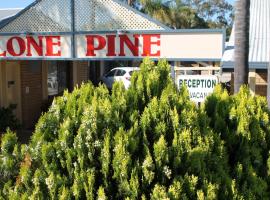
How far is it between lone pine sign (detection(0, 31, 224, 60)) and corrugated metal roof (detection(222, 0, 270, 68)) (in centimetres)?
218

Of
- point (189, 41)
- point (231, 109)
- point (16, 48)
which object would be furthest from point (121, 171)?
point (16, 48)

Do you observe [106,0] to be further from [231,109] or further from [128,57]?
[231,109]

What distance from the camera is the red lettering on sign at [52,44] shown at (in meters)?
8.74

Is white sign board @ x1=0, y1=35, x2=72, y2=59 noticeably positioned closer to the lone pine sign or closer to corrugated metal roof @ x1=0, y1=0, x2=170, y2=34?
the lone pine sign

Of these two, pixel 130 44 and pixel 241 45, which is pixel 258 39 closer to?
pixel 130 44

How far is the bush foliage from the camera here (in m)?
3.06

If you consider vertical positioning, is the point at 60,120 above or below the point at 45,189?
above

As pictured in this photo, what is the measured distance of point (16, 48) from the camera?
915 cm

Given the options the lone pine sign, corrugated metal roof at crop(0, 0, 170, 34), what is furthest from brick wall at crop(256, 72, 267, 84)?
corrugated metal roof at crop(0, 0, 170, 34)

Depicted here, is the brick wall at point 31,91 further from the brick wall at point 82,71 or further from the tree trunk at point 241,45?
the tree trunk at point 241,45

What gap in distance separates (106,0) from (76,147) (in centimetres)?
A: 591

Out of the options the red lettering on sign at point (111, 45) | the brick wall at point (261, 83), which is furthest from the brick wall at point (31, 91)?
the brick wall at point (261, 83)

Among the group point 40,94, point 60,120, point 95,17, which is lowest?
point 40,94

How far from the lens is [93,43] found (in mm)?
8477
